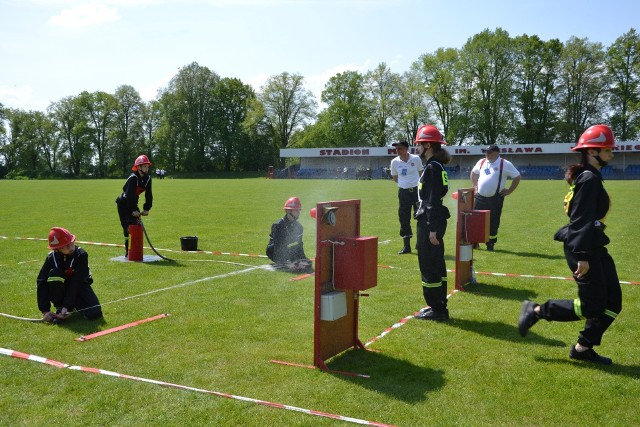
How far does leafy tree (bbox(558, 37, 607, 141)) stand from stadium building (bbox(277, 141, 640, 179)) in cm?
680

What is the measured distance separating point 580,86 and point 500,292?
247 ft

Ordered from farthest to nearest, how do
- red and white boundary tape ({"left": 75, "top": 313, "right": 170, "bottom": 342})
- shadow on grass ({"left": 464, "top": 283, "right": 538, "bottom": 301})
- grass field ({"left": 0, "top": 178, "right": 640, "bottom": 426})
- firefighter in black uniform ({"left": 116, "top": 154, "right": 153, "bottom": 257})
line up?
firefighter in black uniform ({"left": 116, "top": 154, "right": 153, "bottom": 257}) → shadow on grass ({"left": 464, "top": 283, "right": 538, "bottom": 301}) → red and white boundary tape ({"left": 75, "top": 313, "right": 170, "bottom": 342}) → grass field ({"left": 0, "top": 178, "right": 640, "bottom": 426})

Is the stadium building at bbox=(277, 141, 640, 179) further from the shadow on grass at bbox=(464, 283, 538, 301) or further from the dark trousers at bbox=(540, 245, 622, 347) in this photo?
the dark trousers at bbox=(540, 245, 622, 347)

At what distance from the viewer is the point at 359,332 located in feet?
20.4

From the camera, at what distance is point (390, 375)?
489 centimetres

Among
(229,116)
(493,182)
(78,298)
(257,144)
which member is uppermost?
(229,116)

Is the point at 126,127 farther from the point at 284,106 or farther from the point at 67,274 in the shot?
the point at 67,274

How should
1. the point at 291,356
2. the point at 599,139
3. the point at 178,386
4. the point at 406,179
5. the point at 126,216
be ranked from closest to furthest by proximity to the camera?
the point at 178,386 < the point at 599,139 < the point at 291,356 < the point at 126,216 < the point at 406,179

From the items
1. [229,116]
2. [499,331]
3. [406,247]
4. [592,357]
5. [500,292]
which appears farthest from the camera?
[229,116]

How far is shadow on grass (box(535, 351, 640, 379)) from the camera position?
493cm

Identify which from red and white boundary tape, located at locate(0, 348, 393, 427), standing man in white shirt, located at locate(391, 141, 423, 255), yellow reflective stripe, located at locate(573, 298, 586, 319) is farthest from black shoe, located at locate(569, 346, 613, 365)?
standing man in white shirt, located at locate(391, 141, 423, 255)

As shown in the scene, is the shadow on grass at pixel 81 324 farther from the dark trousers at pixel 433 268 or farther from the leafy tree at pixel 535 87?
the leafy tree at pixel 535 87

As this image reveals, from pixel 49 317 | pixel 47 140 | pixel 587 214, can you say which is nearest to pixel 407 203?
pixel 587 214

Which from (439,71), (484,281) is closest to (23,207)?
(484,281)
